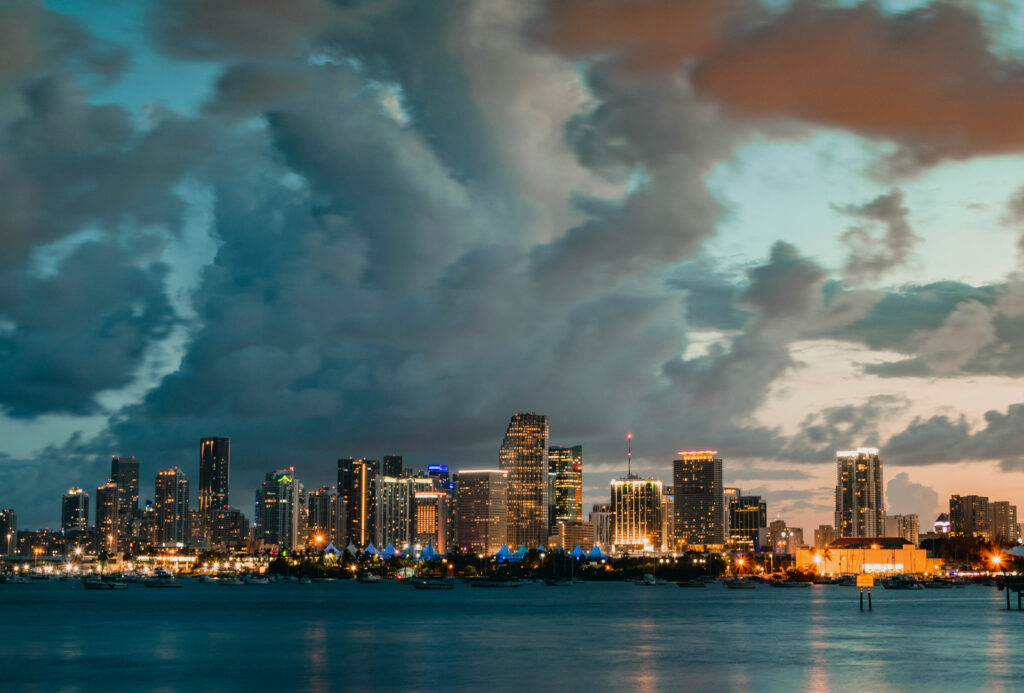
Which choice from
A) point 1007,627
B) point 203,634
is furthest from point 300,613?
point 1007,627

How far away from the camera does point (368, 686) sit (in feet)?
237

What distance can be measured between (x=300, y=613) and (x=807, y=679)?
356 feet

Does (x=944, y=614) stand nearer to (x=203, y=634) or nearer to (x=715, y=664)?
(x=715, y=664)

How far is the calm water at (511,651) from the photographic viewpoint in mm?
74250

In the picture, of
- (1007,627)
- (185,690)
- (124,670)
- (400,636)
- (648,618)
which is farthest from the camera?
(648,618)

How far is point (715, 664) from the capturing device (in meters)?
86.2

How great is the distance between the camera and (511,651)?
320 feet

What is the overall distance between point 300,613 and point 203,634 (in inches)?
1994

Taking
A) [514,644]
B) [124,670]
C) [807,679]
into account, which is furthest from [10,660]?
[807,679]

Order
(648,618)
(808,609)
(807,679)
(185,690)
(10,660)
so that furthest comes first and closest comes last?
(808,609) < (648,618) < (10,660) < (807,679) < (185,690)

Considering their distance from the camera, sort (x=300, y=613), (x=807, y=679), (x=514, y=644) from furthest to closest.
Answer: (x=300, y=613) < (x=514, y=644) < (x=807, y=679)

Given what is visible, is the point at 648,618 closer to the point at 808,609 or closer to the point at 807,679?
the point at 808,609

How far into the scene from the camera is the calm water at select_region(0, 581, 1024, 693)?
74.2 m

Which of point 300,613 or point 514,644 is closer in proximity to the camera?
point 514,644
